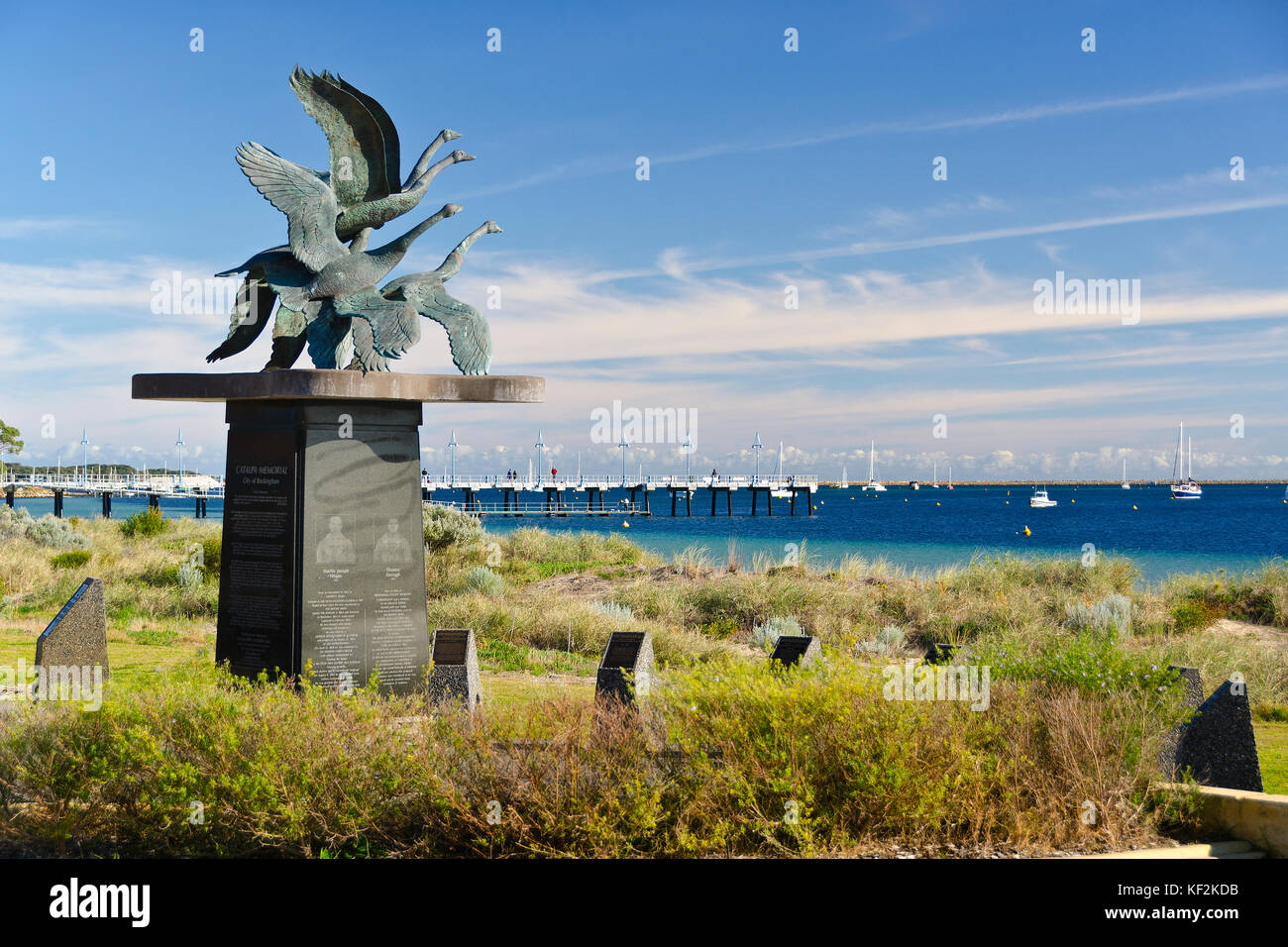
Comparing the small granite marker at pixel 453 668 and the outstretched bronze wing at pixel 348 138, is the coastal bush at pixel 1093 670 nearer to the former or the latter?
the small granite marker at pixel 453 668

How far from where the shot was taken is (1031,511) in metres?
115

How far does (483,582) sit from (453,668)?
1155 centimetres

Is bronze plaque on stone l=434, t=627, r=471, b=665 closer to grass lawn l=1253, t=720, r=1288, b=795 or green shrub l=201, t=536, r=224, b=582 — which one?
grass lawn l=1253, t=720, r=1288, b=795

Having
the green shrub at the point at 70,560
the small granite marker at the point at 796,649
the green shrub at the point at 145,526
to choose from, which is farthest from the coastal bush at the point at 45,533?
the small granite marker at the point at 796,649

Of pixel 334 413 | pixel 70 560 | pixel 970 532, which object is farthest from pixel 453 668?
pixel 970 532

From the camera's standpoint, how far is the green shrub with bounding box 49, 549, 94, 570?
75.6 ft

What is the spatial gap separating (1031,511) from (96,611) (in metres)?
115

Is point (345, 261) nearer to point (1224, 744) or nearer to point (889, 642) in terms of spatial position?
point (1224, 744)

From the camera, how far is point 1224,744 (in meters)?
6.79

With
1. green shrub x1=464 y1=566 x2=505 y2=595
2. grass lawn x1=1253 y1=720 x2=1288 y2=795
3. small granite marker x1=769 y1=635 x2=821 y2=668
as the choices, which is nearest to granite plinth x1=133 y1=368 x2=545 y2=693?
small granite marker x1=769 y1=635 x2=821 y2=668

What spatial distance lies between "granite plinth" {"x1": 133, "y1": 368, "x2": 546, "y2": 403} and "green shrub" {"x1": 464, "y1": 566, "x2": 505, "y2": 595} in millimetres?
11234

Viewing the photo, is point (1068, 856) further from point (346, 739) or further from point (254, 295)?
point (254, 295)

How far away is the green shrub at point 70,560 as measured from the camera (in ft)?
75.6
